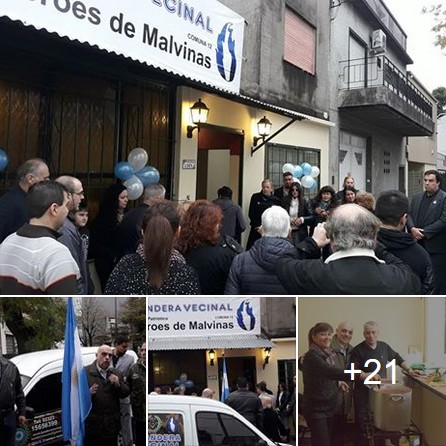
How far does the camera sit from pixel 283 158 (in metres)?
12.4

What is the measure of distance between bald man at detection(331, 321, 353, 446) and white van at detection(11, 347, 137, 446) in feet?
3.81

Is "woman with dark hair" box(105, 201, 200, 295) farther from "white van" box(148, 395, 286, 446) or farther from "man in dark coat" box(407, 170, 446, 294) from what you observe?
"man in dark coat" box(407, 170, 446, 294)

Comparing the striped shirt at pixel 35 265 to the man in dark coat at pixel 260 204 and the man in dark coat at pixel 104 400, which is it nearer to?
the man in dark coat at pixel 104 400

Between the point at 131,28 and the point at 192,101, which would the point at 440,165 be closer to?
the point at 192,101

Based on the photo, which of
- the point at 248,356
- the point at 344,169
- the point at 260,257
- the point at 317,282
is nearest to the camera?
the point at 248,356

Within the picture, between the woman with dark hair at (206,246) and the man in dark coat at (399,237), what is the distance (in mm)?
1067

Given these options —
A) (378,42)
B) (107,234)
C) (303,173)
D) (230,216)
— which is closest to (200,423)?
(107,234)

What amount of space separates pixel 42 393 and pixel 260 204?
7.40 m

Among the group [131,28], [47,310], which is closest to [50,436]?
[47,310]

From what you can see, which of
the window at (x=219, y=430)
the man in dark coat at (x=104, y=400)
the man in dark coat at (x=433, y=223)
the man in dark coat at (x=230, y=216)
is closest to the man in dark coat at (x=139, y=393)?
the man in dark coat at (x=104, y=400)

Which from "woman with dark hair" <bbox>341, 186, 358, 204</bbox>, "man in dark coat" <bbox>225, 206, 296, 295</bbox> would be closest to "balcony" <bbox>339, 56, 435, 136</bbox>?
"woman with dark hair" <bbox>341, 186, 358, 204</bbox>

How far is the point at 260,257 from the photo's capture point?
352cm

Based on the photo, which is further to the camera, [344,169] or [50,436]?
[344,169]

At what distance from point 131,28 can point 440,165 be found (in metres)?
27.9
